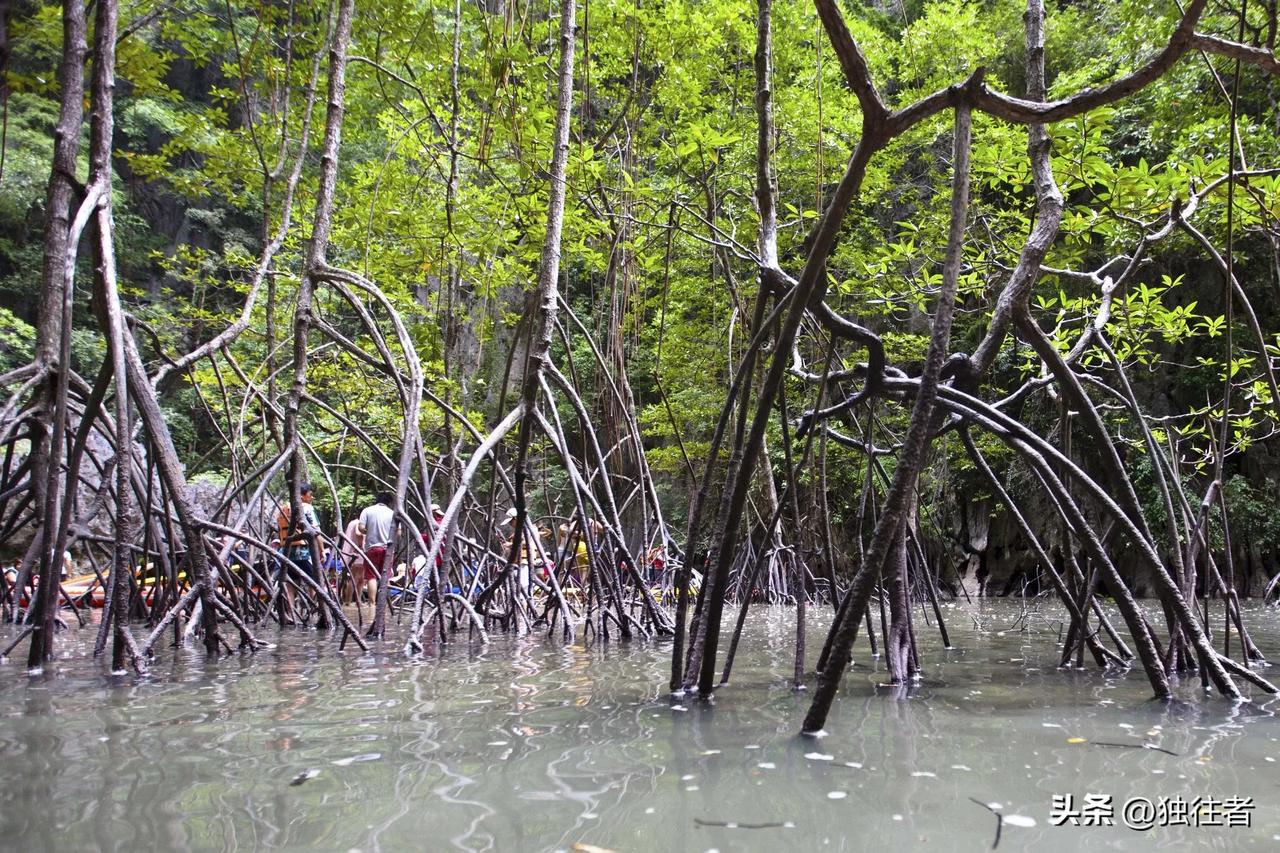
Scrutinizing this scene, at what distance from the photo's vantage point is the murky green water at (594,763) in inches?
55.2

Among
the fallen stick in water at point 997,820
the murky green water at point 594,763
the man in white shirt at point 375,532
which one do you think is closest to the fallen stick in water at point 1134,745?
the murky green water at point 594,763

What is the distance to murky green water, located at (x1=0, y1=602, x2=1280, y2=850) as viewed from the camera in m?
1.40

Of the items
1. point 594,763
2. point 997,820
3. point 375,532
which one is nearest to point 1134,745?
point 997,820

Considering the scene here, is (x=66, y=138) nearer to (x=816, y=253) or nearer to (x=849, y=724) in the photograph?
(x=816, y=253)

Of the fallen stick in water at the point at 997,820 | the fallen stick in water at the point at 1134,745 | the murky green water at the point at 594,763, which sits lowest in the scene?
the murky green water at the point at 594,763

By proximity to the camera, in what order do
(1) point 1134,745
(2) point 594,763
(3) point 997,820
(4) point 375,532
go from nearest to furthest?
(3) point 997,820 < (2) point 594,763 < (1) point 1134,745 < (4) point 375,532

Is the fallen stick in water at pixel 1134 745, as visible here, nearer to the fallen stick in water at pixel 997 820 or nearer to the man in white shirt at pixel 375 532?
the fallen stick in water at pixel 997 820

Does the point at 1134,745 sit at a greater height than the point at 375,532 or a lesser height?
lesser

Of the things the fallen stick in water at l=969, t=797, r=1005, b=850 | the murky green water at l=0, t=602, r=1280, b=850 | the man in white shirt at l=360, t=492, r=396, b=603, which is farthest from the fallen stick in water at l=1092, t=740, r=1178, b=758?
the man in white shirt at l=360, t=492, r=396, b=603

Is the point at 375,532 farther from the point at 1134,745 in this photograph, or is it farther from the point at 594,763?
the point at 1134,745

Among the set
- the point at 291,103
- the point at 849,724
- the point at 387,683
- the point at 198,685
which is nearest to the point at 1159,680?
the point at 849,724

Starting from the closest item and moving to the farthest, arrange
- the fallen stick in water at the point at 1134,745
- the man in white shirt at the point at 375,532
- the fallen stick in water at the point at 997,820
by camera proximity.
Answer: the fallen stick in water at the point at 997,820, the fallen stick in water at the point at 1134,745, the man in white shirt at the point at 375,532

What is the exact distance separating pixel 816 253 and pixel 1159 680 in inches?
65.0

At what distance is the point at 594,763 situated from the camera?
1850 millimetres
